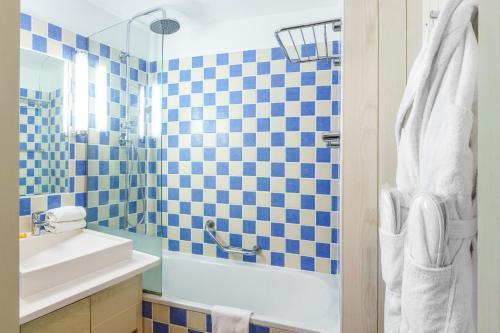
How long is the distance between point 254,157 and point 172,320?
118cm

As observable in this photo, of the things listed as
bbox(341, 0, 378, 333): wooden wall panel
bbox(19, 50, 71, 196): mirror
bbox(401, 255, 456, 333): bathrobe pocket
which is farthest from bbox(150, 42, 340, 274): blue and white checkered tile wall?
bbox(401, 255, 456, 333): bathrobe pocket

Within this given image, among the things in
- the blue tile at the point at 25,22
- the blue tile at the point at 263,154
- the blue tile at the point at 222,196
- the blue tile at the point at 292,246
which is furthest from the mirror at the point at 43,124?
the blue tile at the point at 292,246

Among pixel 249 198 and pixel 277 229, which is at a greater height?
pixel 249 198

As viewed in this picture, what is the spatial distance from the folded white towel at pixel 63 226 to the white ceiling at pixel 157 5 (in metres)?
1.21

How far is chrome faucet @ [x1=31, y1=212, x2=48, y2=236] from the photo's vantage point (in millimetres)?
1544

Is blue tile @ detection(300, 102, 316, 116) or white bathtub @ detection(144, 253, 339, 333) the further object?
blue tile @ detection(300, 102, 316, 116)

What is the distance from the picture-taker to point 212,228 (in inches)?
87.4

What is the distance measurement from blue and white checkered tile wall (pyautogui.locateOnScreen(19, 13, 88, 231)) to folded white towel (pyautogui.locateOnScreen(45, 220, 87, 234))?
0.13 metres

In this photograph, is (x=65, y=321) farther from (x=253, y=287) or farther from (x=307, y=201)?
(x=307, y=201)

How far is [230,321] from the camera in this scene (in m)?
1.40

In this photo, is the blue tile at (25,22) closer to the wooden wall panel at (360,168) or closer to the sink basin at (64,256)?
the sink basin at (64,256)

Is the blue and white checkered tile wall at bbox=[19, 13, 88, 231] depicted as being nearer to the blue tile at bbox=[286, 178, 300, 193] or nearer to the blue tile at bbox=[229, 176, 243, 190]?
the blue tile at bbox=[229, 176, 243, 190]

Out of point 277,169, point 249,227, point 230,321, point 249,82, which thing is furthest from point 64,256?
point 249,82
